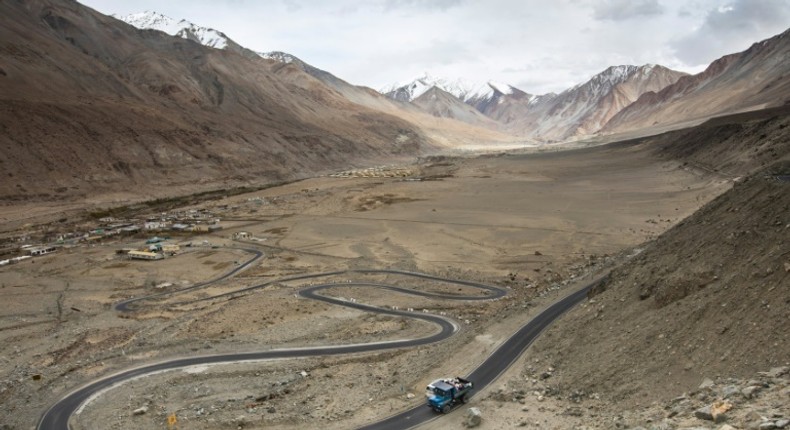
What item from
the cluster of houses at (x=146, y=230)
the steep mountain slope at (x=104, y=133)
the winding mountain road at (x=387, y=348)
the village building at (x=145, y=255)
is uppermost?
the steep mountain slope at (x=104, y=133)

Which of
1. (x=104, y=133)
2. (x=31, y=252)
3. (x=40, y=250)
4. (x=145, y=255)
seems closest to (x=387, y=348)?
(x=145, y=255)

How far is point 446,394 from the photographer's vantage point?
27.2 metres

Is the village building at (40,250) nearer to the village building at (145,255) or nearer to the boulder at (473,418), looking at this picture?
the village building at (145,255)

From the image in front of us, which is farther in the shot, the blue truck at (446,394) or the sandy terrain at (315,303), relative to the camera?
the sandy terrain at (315,303)

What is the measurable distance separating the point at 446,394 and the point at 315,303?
2657 cm

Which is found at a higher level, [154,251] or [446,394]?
[154,251]

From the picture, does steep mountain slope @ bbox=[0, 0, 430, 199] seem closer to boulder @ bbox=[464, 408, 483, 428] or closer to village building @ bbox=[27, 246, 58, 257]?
village building @ bbox=[27, 246, 58, 257]

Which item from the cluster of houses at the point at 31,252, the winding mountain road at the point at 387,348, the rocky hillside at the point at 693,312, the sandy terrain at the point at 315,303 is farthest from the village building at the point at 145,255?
the rocky hillside at the point at 693,312

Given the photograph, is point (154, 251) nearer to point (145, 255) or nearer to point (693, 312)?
point (145, 255)

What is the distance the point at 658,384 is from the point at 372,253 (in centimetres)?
5280

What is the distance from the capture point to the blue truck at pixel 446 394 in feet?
89.0

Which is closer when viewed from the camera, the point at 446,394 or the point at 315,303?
the point at 446,394

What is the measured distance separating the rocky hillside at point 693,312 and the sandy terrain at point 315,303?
10.4 ft

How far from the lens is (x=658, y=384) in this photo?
75.4ft
